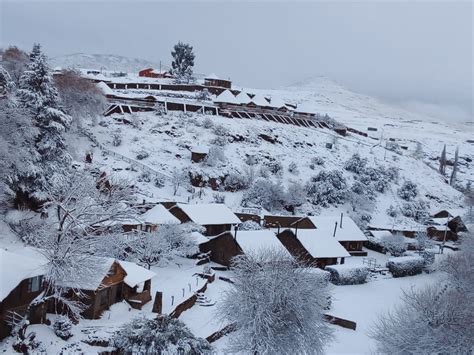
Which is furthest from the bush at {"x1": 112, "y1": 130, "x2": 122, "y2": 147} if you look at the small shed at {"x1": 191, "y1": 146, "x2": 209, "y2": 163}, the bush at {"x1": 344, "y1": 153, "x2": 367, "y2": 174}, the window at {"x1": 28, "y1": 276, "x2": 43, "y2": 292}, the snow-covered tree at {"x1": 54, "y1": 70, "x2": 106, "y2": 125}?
the window at {"x1": 28, "y1": 276, "x2": 43, "y2": 292}

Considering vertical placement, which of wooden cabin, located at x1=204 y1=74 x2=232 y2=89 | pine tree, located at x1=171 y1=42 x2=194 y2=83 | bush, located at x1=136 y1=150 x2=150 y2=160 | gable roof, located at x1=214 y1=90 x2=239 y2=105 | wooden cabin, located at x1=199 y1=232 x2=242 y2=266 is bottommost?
wooden cabin, located at x1=199 y1=232 x2=242 y2=266

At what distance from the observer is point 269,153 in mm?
68938

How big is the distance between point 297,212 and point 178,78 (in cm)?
5593

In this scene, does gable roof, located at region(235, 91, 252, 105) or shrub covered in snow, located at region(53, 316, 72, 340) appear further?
gable roof, located at region(235, 91, 252, 105)

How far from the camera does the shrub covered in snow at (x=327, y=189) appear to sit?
62031mm

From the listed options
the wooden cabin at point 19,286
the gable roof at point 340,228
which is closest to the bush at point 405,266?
the gable roof at point 340,228

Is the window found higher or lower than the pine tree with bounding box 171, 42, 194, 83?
lower

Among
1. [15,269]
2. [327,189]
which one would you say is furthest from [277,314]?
[327,189]

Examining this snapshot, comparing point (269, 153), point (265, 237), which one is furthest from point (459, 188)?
point (265, 237)

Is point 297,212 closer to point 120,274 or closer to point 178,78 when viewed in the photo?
point 120,274

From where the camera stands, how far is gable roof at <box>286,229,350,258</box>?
42281 millimetres

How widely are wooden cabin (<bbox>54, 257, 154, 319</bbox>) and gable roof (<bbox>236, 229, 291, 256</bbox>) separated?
11281 millimetres

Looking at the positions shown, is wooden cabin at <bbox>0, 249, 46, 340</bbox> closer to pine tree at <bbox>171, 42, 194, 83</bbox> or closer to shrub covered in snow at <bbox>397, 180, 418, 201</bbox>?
shrub covered in snow at <bbox>397, 180, 418, 201</bbox>

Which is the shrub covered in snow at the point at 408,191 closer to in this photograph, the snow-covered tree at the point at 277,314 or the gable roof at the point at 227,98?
the gable roof at the point at 227,98
